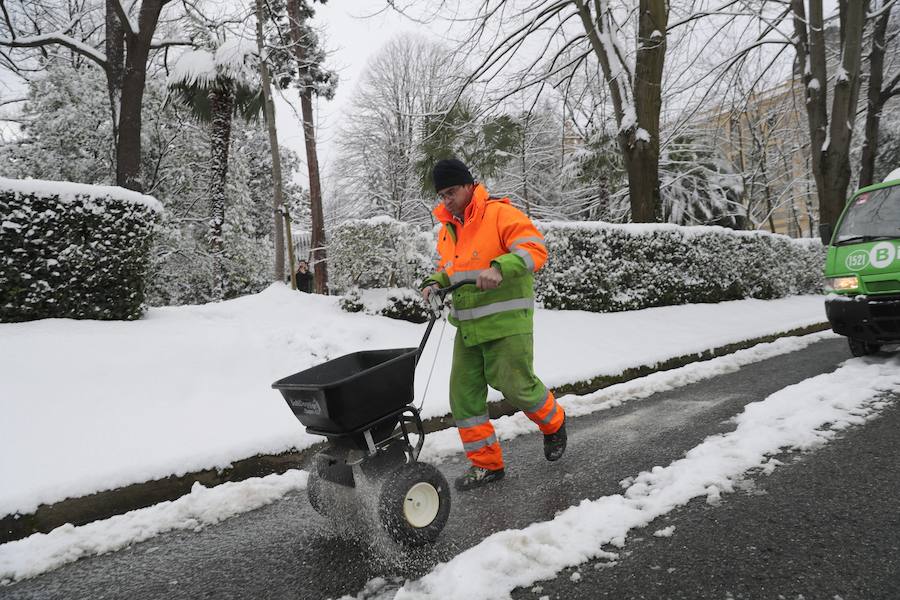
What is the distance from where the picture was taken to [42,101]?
14383 mm

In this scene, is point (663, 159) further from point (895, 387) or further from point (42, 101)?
point (42, 101)

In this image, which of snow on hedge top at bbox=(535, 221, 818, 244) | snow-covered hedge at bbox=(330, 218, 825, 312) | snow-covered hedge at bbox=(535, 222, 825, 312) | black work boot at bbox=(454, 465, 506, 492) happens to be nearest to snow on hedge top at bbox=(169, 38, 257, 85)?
snow-covered hedge at bbox=(330, 218, 825, 312)

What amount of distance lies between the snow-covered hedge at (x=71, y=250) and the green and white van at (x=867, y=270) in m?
7.64

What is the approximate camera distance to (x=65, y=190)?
5.36 metres

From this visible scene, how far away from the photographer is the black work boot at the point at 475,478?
3334 mm

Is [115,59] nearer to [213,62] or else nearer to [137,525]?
[213,62]

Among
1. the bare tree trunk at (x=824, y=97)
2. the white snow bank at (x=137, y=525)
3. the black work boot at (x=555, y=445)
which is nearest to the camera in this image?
the white snow bank at (x=137, y=525)

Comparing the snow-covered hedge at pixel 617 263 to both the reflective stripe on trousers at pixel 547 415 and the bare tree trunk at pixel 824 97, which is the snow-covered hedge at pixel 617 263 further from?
the reflective stripe on trousers at pixel 547 415

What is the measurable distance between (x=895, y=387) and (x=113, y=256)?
25.2 ft

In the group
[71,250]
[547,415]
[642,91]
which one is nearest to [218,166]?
[71,250]

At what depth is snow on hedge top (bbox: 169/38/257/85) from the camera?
1414 cm

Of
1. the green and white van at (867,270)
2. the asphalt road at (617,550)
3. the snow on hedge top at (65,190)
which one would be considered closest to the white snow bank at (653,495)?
the asphalt road at (617,550)

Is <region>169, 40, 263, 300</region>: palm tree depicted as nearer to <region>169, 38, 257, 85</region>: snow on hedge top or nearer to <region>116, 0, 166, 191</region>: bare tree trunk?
<region>169, 38, 257, 85</region>: snow on hedge top

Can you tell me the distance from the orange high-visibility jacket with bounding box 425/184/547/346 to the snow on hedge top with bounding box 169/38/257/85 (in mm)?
13254
